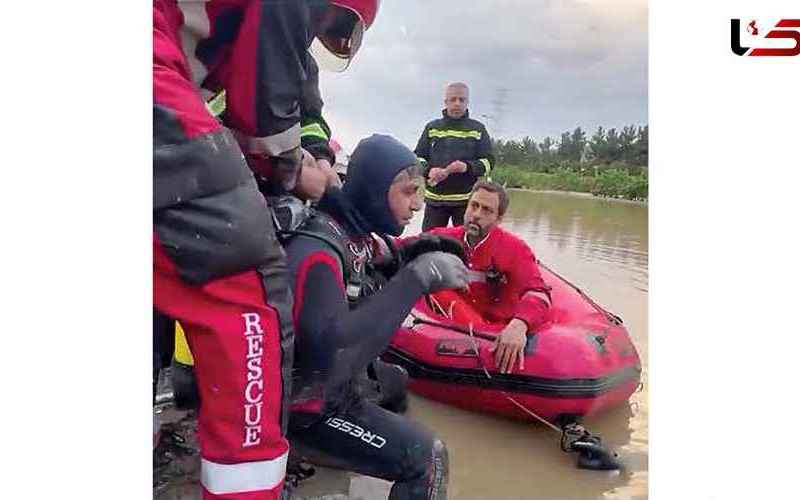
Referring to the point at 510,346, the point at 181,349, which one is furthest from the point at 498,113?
the point at 181,349

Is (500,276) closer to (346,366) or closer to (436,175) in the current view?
(436,175)

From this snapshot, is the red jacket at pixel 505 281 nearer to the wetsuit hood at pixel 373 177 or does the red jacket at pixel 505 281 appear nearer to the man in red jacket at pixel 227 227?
the wetsuit hood at pixel 373 177

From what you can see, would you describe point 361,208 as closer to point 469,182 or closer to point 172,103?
point 469,182

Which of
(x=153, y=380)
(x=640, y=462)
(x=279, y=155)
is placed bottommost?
(x=640, y=462)

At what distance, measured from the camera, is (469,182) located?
1591mm

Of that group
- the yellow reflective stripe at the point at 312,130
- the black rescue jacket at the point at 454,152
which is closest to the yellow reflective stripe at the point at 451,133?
the black rescue jacket at the point at 454,152

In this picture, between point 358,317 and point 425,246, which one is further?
point 425,246

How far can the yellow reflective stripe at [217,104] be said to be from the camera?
138cm

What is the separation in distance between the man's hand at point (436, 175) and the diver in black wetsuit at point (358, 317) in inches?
1.1
